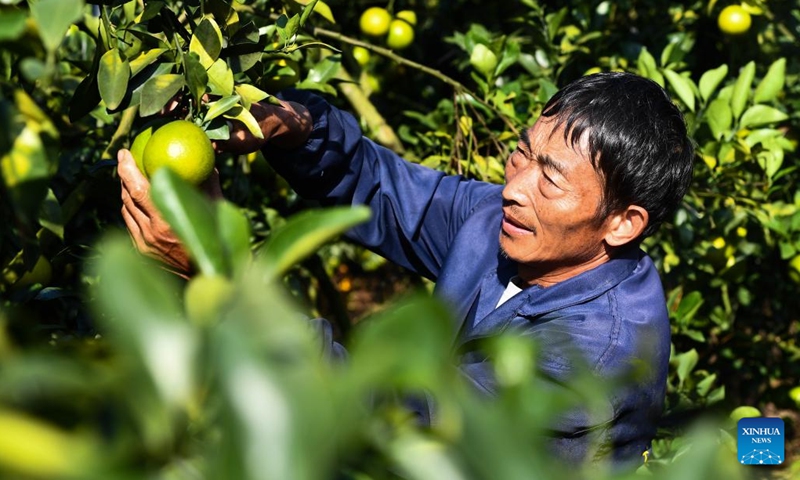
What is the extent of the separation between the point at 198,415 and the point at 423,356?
0.41ft

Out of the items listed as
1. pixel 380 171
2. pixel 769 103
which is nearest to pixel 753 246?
pixel 769 103

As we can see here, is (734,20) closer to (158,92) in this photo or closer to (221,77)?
(221,77)

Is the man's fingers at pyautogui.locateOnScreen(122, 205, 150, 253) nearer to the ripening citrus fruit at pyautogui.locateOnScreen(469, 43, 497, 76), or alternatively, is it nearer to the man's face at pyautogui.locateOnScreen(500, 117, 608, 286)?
the man's face at pyautogui.locateOnScreen(500, 117, 608, 286)

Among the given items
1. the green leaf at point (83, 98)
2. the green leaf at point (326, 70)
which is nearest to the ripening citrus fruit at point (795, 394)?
the green leaf at point (326, 70)

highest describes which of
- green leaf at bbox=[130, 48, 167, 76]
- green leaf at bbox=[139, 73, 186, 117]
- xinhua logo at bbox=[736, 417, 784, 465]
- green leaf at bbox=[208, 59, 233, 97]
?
green leaf at bbox=[130, 48, 167, 76]

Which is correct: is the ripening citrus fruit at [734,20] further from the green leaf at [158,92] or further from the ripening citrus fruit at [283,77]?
the green leaf at [158,92]

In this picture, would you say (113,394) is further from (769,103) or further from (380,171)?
(769,103)

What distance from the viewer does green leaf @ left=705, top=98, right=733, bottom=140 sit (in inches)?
81.9

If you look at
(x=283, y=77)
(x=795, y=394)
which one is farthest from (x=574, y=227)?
(x=795, y=394)

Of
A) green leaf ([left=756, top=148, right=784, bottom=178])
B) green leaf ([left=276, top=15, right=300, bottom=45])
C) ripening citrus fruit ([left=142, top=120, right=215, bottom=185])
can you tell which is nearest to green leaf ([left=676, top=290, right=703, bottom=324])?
green leaf ([left=756, top=148, right=784, bottom=178])

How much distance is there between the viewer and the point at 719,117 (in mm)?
2082

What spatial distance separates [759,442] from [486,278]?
65 centimetres

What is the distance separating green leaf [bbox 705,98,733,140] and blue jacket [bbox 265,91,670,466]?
490 millimetres

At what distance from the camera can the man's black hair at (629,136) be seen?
154 cm
